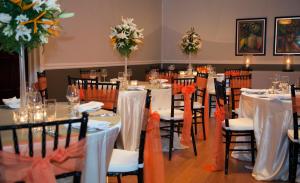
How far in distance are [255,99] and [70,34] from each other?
4328mm

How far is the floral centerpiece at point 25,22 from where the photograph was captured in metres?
2.26

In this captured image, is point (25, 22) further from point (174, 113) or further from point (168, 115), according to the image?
point (174, 113)

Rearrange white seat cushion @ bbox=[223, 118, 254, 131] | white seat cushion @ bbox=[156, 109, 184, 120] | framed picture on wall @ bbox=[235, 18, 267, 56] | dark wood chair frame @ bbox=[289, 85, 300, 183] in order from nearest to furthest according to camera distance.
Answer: dark wood chair frame @ bbox=[289, 85, 300, 183] < white seat cushion @ bbox=[223, 118, 254, 131] < white seat cushion @ bbox=[156, 109, 184, 120] < framed picture on wall @ bbox=[235, 18, 267, 56]

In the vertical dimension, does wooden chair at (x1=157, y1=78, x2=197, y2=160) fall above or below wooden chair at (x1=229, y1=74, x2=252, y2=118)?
below

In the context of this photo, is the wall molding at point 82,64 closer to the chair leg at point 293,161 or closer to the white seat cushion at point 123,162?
the white seat cushion at point 123,162

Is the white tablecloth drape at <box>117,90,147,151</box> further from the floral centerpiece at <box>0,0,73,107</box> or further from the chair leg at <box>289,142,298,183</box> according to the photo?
the floral centerpiece at <box>0,0,73,107</box>

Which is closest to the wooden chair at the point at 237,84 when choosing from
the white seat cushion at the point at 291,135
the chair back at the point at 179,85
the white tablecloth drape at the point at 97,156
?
the chair back at the point at 179,85

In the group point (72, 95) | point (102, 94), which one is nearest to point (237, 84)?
point (102, 94)

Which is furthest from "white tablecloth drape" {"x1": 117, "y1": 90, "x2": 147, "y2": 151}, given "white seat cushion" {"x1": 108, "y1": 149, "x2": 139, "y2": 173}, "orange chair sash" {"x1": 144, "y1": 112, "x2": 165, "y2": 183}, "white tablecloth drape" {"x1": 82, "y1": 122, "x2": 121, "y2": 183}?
"white tablecloth drape" {"x1": 82, "y1": 122, "x2": 121, "y2": 183}

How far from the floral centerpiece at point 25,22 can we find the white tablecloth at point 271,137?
251cm

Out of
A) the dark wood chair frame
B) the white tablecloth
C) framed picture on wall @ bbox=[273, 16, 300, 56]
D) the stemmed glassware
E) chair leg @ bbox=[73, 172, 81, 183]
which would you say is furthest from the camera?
framed picture on wall @ bbox=[273, 16, 300, 56]

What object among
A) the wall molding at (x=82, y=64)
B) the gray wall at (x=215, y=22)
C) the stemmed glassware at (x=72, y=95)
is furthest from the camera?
the gray wall at (x=215, y=22)

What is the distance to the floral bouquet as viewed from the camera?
226 centimetres

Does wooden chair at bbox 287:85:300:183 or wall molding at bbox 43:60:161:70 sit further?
wall molding at bbox 43:60:161:70
